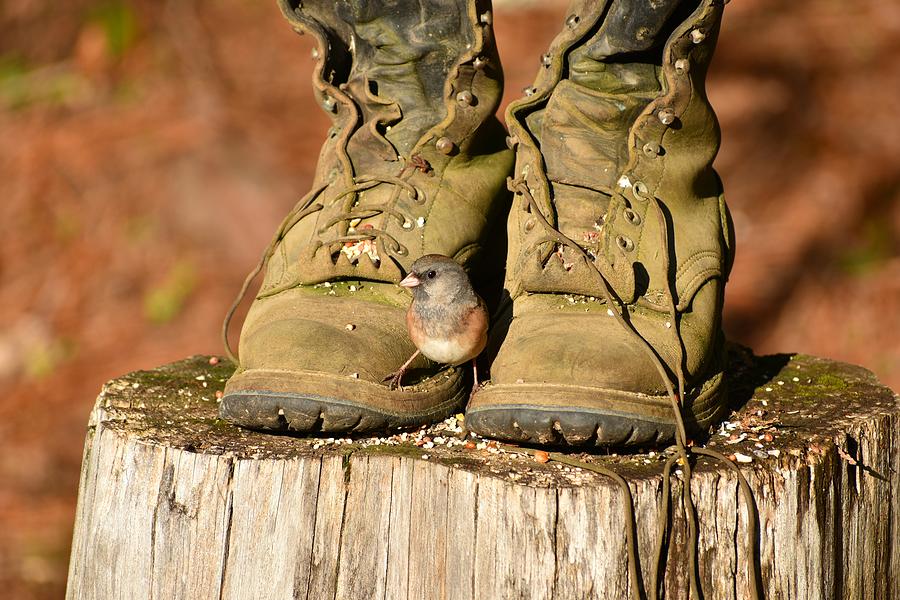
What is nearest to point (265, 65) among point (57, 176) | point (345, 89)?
point (57, 176)

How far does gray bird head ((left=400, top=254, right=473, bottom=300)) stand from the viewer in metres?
1.79

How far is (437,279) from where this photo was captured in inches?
70.8

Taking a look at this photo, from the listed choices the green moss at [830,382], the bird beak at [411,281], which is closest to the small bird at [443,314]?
the bird beak at [411,281]

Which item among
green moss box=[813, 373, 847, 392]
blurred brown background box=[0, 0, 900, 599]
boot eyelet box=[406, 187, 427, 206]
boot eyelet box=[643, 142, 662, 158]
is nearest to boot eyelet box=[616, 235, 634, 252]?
boot eyelet box=[643, 142, 662, 158]

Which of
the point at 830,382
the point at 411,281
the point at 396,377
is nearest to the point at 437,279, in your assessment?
the point at 411,281

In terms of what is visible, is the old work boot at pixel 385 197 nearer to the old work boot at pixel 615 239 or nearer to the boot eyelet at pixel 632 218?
the old work boot at pixel 615 239

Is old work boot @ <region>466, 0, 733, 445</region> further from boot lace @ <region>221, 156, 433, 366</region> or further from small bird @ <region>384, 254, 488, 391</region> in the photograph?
boot lace @ <region>221, 156, 433, 366</region>

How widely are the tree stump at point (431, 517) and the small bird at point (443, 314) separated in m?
0.16

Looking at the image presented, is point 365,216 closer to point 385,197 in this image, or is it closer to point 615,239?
point 385,197

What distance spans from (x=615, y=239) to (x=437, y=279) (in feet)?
1.13

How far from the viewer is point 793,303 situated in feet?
15.6

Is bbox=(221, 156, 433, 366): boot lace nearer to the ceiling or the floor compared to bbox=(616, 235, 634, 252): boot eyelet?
nearer to the ceiling

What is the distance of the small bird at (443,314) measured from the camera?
1780 millimetres

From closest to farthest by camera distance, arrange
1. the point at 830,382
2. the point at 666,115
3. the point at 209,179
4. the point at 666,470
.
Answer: the point at 666,470, the point at 666,115, the point at 830,382, the point at 209,179
